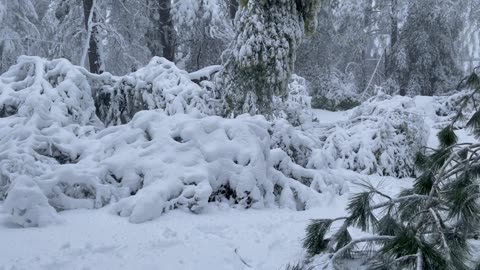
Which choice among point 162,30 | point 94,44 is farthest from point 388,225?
point 162,30

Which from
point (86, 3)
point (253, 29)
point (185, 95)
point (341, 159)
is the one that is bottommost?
point (341, 159)

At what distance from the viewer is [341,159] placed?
7977 mm

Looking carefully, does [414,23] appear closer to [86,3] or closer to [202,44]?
[202,44]

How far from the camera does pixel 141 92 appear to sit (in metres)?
7.45

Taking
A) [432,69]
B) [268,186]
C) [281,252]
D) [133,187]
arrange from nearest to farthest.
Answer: [281,252] → [133,187] → [268,186] → [432,69]

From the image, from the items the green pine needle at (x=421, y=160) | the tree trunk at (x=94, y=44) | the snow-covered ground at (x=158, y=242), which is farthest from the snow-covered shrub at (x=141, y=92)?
the green pine needle at (x=421, y=160)

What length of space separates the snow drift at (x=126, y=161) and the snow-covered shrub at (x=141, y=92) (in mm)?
748

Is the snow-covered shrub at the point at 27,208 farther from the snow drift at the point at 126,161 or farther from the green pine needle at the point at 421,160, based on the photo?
the green pine needle at the point at 421,160

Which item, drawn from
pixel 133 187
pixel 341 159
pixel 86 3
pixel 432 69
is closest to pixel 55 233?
pixel 133 187

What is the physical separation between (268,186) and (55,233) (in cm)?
232

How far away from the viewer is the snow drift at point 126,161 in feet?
14.5

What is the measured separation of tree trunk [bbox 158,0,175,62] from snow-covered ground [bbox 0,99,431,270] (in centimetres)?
988

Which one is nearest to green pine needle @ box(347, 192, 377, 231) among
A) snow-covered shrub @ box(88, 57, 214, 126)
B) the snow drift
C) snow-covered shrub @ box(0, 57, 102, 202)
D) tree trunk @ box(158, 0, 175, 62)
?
the snow drift

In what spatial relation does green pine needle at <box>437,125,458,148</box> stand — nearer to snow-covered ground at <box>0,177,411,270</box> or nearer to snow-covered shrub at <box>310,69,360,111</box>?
snow-covered ground at <box>0,177,411,270</box>
